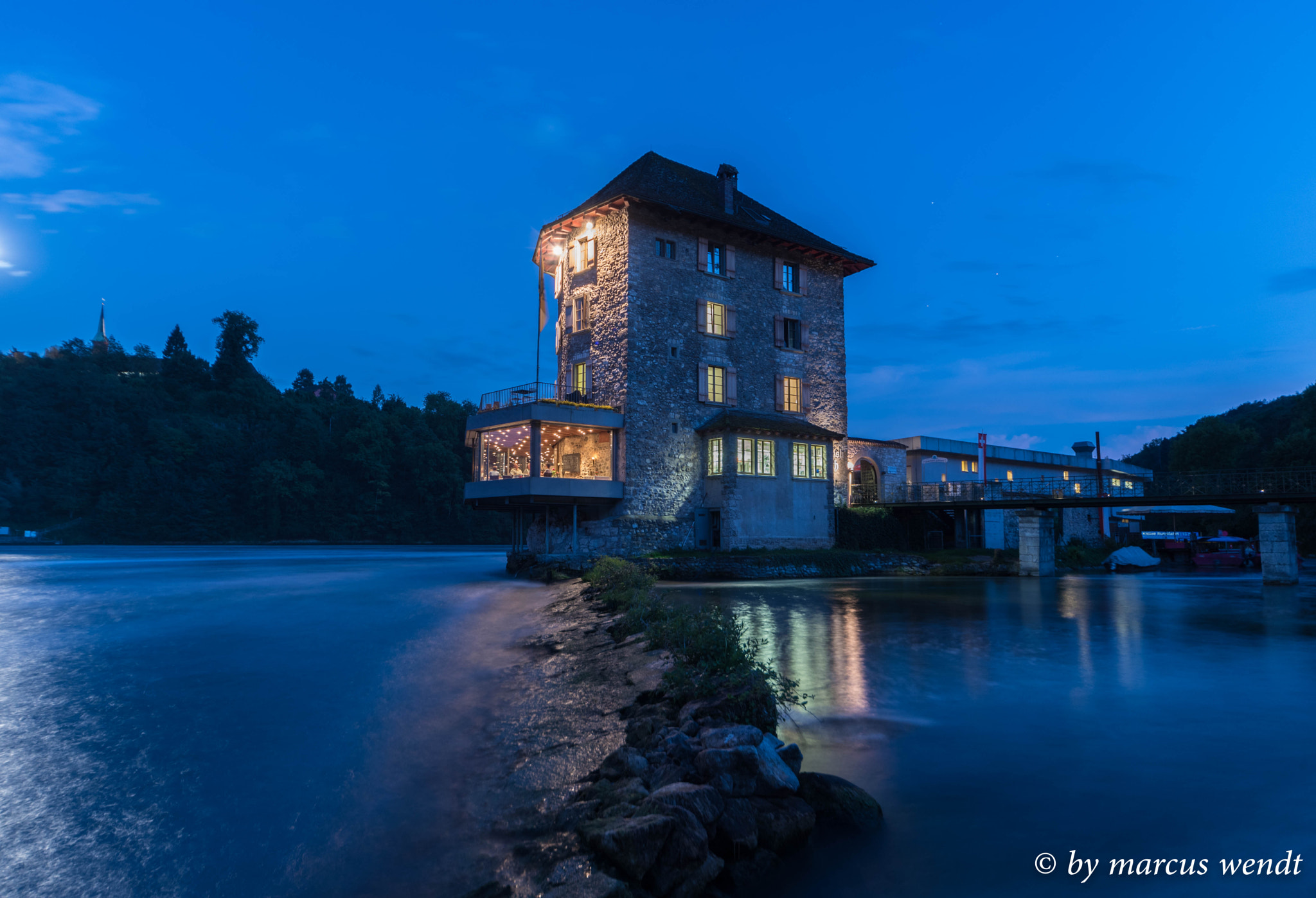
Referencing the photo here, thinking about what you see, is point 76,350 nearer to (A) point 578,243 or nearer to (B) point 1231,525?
(A) point 578,243

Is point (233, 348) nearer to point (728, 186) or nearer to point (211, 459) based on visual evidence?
point (211, 459)

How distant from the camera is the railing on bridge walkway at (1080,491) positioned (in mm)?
29266

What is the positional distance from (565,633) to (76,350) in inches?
4117

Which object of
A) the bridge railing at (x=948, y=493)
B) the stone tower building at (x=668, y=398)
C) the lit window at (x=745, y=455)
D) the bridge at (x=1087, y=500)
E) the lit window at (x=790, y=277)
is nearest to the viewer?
the bridge at (x=1087, y=500)

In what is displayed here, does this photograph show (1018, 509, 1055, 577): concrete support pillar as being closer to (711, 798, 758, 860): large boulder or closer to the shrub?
the shrub

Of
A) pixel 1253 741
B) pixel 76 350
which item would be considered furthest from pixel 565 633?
pixel 76 350

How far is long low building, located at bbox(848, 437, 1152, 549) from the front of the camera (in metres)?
40.1

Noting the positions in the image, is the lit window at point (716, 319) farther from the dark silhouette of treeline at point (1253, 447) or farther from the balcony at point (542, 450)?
the dark silhouette of treeline at point (1253, 447)

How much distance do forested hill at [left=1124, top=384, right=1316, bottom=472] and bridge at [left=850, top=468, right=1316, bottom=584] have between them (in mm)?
11361

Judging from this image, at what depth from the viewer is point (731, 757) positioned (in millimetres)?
5840

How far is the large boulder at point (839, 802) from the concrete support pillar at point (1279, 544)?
3184 centimetres

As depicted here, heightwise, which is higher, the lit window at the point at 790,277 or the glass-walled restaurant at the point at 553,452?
the lit window at the point at 790,277

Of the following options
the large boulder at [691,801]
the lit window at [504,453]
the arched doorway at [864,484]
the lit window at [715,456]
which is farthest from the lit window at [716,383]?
the large boulder at [691,801]

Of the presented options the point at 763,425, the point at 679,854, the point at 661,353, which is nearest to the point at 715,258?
the point at 661,353
